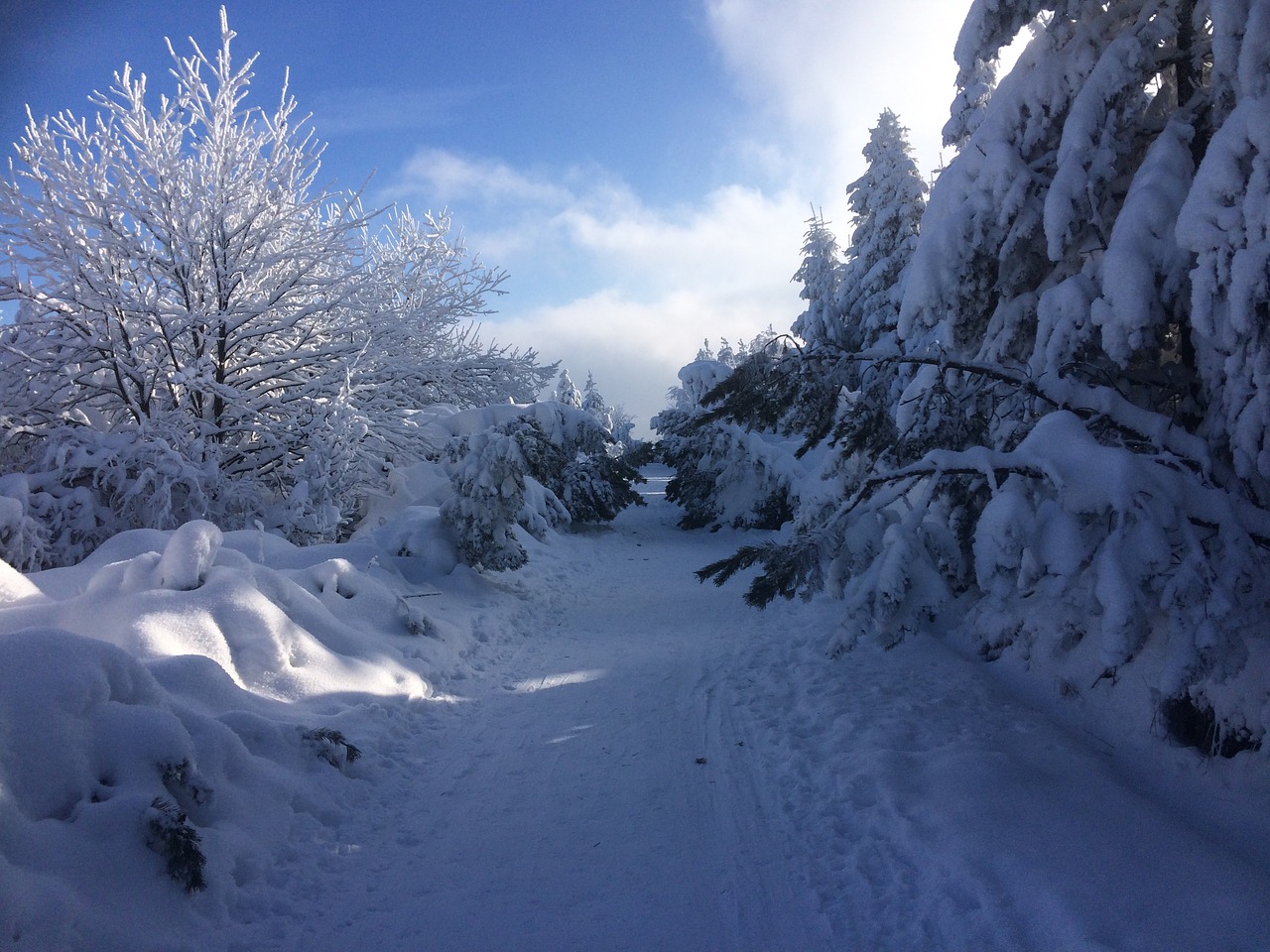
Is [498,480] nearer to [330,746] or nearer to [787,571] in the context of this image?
[330,746]

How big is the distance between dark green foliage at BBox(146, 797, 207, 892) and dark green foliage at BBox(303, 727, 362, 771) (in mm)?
1413

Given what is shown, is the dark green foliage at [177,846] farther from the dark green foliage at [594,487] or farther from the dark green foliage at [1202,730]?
the dark green foliage at [594,487]

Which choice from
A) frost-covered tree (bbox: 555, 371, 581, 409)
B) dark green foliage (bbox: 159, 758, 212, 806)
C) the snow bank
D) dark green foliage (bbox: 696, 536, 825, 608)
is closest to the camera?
the snow bank

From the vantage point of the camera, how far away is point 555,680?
295 inches

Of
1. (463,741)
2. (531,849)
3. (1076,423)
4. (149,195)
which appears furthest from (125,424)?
(1076,423)

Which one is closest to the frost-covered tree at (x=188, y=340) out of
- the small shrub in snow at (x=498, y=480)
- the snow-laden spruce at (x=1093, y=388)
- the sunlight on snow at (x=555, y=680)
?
the small shrub in snow at (x=498, y=480)

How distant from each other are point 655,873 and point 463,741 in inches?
96.3

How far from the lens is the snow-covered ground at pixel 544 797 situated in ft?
10.8

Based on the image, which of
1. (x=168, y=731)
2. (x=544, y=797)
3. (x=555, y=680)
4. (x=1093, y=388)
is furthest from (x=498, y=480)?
(x=1093, y=388)

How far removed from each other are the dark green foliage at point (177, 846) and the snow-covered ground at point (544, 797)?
0.04m

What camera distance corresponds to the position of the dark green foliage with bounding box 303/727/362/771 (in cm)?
480

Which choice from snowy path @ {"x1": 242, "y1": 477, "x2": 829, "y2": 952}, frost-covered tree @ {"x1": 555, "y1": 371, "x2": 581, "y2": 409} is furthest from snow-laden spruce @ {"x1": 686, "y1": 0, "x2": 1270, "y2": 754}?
frost-covered tree @ {"x1": 555, "y1": 371, "x2": 581, "y2": 409}

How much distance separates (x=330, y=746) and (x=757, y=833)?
302 centimetres

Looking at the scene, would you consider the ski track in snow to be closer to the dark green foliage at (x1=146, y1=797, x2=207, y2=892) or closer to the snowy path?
the snowy path
